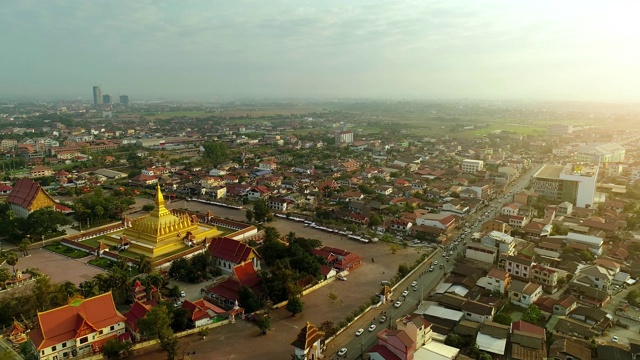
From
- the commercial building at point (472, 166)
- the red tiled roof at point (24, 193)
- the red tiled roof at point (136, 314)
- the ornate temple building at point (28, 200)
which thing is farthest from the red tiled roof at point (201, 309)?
the commercial building at point (472, 166)

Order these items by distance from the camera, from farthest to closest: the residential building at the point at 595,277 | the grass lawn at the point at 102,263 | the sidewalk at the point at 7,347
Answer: the grass lawn at the point at 102,263 → the residential building at the point at 595,277 → the sidewalk at the point at 7,347

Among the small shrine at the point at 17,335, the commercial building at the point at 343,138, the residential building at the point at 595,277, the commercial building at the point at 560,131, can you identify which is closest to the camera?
the small shrine at the point at 17,335

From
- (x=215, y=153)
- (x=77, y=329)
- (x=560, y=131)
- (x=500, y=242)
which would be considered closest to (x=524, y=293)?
(x=500, y=242)

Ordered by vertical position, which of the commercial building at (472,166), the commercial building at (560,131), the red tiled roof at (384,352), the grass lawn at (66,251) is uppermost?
the commercial building at (560,131)

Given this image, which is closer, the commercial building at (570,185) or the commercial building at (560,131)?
the commercial building at (570,185)

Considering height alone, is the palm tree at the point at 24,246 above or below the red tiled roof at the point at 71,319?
below

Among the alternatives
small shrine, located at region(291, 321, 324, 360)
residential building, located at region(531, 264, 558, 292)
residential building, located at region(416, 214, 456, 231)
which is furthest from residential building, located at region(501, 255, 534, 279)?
small shrine, located at region(291, 321, 324, 360)

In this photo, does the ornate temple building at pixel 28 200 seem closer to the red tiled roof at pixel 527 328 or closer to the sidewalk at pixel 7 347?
the sidewalk at pixel 7 347
